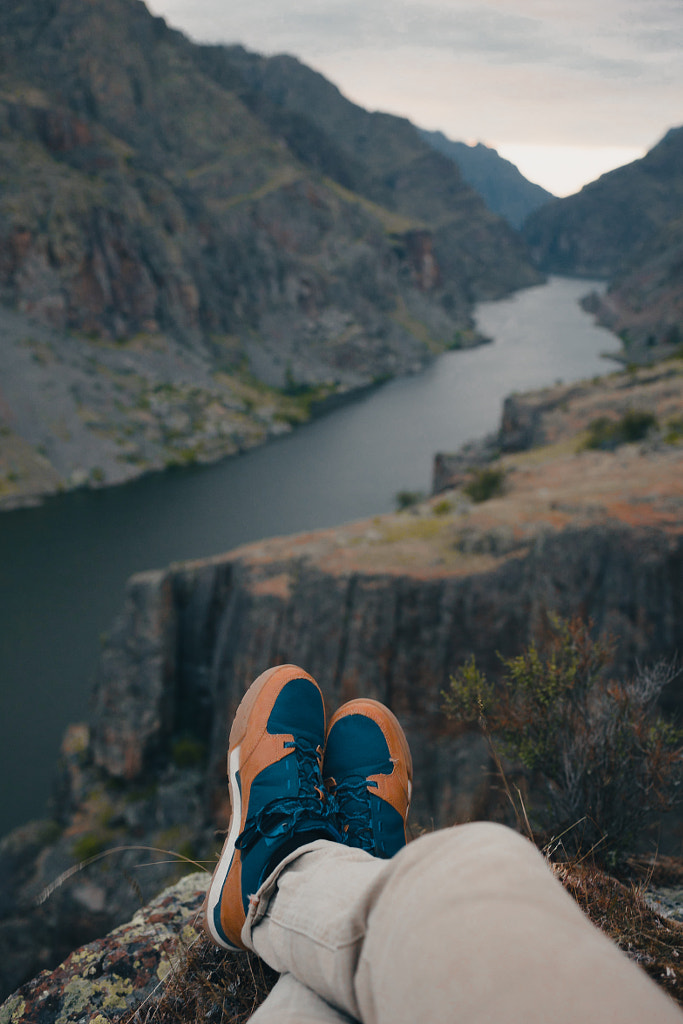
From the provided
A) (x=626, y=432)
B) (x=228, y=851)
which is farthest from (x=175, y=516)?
(x=228, y=851)

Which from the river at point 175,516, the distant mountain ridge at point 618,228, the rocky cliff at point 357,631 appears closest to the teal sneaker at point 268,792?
the rocky cliff at point 357,631

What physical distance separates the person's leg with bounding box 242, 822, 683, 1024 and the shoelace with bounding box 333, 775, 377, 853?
87 centimetres

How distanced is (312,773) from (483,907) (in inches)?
64.8

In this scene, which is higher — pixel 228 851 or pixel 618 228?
pixel 618 228

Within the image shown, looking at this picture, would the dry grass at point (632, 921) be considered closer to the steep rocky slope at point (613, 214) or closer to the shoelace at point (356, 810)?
the shoelace at point (356, 810)

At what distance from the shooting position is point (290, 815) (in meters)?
2.24

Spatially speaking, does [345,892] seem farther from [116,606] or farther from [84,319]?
[84,319]

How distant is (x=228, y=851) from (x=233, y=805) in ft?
0.94

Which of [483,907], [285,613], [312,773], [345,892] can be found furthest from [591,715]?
[285,613]

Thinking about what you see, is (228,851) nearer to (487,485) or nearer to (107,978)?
(107,978)

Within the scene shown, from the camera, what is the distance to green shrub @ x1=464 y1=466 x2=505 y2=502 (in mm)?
13250

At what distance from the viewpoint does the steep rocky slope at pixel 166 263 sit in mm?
47844

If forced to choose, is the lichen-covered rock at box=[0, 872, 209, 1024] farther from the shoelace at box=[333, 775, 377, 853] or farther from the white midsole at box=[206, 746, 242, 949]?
the shoelace at box=[333, 775, 377, 853]

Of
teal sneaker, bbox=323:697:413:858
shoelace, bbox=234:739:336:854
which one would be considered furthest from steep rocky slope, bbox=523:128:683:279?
shoelace, bbox=234:739:336:854
